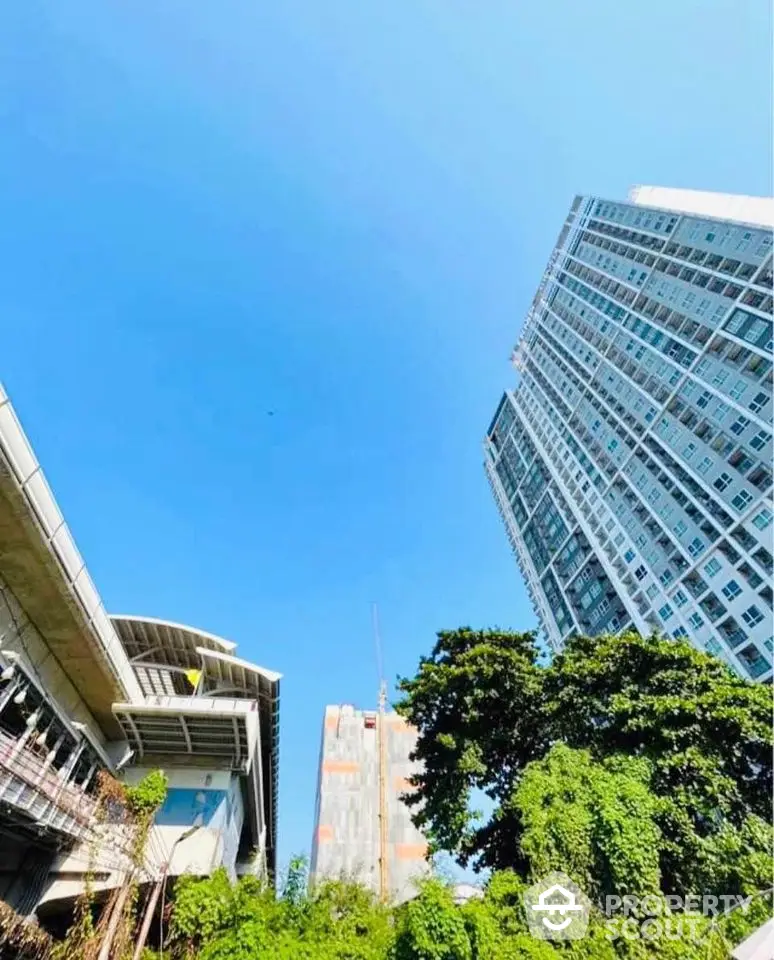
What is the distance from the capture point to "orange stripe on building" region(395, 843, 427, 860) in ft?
120

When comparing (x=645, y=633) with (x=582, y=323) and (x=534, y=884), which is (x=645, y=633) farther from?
(x=582, y=323)

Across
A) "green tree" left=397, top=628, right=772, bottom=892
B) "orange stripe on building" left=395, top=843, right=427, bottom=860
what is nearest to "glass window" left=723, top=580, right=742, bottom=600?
"green tree" left=397, top=628, right=772, bottom=892

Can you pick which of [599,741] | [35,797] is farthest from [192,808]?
[599,741]

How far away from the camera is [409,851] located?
37.1m

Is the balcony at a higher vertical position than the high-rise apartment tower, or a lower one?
lower

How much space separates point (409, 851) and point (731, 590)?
101 feet

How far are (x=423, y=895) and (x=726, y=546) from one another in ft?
121

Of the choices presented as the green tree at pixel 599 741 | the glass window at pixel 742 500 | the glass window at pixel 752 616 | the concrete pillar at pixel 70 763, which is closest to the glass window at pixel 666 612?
the glass window at pixel 752 616

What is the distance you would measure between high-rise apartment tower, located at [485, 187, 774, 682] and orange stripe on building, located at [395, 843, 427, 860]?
82.6ft

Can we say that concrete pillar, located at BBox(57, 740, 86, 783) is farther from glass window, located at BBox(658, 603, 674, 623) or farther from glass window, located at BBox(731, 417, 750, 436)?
glass window, located at BBox(731, 417, 750, 436)

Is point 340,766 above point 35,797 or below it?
above

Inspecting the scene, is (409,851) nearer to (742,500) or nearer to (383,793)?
(383,793)

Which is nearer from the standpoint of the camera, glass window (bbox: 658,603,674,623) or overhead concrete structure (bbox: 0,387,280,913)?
overhead concrete structure (bbox: 0,387,280,913)

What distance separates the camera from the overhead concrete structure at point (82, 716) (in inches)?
447
